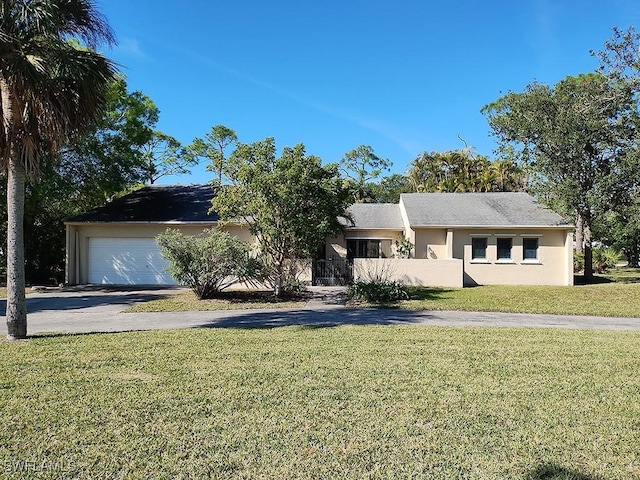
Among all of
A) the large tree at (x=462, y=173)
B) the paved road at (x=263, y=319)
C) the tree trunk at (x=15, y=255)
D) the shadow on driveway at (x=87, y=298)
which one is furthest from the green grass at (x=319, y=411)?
the large tree at (x=462, y=173)

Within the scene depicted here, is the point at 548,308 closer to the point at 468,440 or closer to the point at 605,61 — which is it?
the point at 468,440

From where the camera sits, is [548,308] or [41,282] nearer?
[548,308]

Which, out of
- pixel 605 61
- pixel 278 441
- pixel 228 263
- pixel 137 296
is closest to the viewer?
pixel 278 441

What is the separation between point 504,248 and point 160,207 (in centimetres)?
1692

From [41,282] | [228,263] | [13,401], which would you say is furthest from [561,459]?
[41,282]

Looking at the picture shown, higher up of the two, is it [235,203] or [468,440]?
[235,203]

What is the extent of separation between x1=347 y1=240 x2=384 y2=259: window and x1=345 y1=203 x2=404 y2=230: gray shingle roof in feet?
2.91

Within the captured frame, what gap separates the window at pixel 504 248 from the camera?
20297mm

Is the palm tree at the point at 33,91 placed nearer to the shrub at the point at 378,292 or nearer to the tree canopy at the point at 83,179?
the shrub at the point at 378,292

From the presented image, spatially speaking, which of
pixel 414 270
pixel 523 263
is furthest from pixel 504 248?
pixel 414 270

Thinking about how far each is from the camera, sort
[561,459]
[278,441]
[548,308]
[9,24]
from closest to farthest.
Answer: [561,459]
[278,441]
[9,24]
[548,308]

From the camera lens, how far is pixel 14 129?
8.08 m

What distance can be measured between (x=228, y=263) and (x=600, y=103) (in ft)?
59.8

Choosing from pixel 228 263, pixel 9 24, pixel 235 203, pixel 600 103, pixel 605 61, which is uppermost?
pixel 605 61
